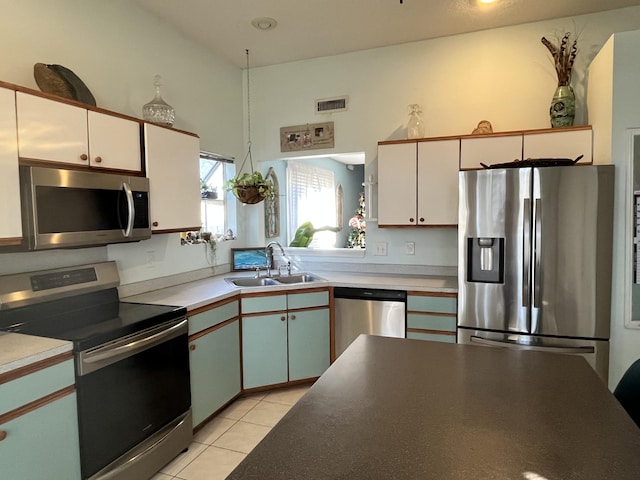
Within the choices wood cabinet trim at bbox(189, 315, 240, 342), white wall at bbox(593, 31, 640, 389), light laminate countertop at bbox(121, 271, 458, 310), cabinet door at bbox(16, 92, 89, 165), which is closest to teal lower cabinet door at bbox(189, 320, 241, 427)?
wood cabinet trim at bbox(189, 315, 240, 342)

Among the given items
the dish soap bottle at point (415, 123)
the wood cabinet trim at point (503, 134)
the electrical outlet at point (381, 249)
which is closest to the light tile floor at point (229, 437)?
the electrical outlet at point (381, 249)

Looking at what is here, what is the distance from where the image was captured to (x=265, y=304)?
3119 millimetres

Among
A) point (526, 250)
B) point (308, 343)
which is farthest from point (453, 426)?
point (308, 343)

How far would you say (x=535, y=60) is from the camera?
3176 millimetres

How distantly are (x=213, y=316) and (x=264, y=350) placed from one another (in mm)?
607

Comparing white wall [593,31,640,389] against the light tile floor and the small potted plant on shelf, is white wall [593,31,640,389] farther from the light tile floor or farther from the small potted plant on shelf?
the small potted plant on shelf

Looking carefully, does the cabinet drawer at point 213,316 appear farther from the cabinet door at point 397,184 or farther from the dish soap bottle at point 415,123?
the dish soap bottle at point 415,123

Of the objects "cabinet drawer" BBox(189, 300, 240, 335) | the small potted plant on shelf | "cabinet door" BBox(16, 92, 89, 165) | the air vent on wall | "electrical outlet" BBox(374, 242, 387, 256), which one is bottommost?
"cabinet drawer" BBox(189, 300, 240, 335)

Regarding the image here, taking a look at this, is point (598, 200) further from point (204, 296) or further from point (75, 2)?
point (75, 2)

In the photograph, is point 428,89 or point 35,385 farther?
point 428,89

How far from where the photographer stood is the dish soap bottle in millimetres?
3361

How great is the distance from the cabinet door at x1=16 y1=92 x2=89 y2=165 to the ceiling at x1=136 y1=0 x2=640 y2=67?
49.7 inches

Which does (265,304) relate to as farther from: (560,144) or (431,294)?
(560,144)

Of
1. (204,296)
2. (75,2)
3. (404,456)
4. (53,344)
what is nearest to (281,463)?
(404,456)
